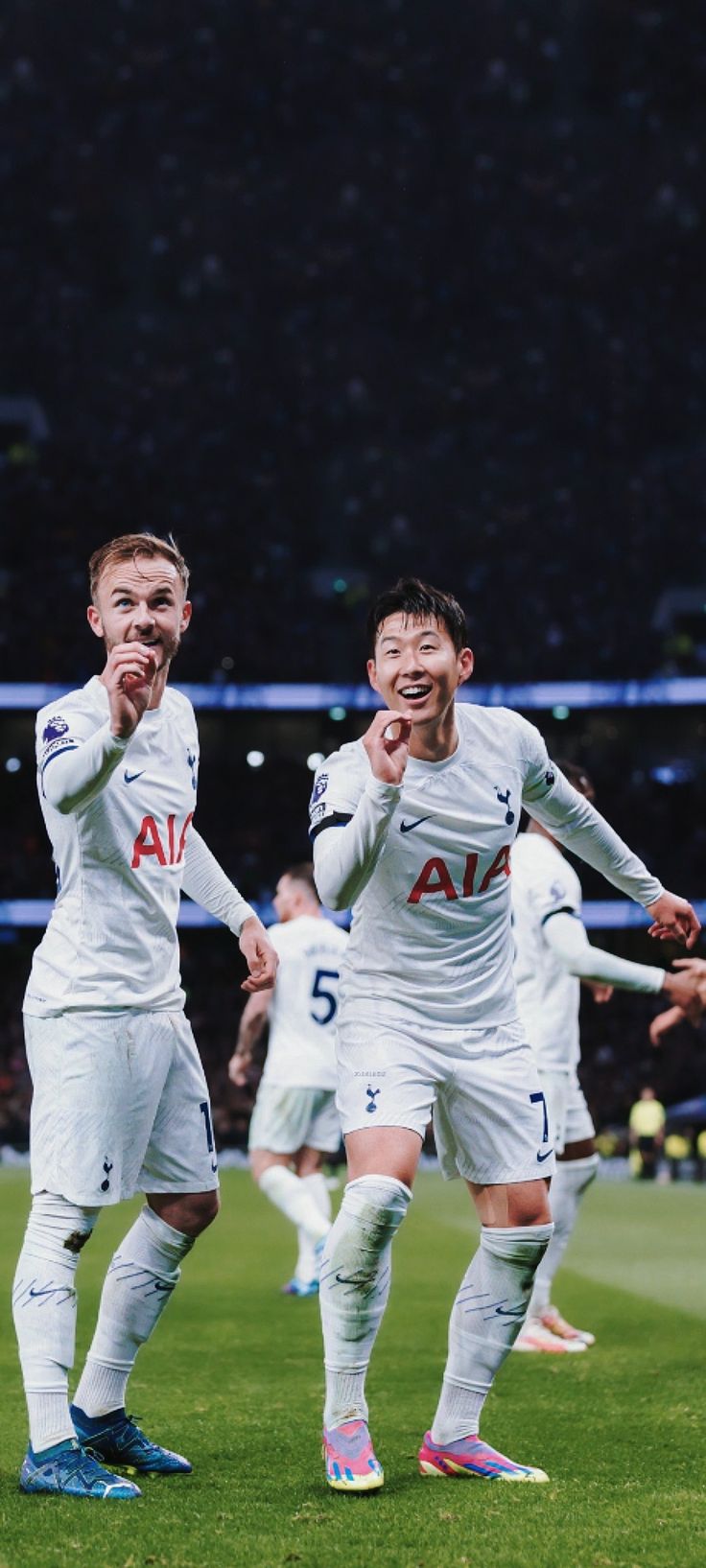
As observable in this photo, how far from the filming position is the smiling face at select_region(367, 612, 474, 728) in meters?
4.75

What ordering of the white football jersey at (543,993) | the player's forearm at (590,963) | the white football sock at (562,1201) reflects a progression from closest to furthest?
1. the player's forearm at (590,963)
2. the white football jersey at (543,993)
3. the white football sock at (562,1201)

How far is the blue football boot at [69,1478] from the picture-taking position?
14.7 feet

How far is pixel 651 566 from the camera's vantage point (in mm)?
51969

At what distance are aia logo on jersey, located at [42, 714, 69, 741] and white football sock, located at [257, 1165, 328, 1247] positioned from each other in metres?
6.03

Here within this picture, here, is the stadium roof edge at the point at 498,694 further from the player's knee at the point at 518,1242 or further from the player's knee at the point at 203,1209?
the player's knee at the point at 518,1242

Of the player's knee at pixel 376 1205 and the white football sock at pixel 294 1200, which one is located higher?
the player's knee at pixel 376 1205

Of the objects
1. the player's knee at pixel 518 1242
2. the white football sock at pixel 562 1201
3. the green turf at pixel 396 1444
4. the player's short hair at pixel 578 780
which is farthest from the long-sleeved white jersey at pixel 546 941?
the player's knee at pixel 518 1242

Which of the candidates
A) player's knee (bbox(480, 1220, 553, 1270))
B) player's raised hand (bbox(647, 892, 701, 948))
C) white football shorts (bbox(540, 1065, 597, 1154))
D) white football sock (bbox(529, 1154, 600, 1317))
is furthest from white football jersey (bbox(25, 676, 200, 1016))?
white football sock (bbox(529, 1154, 600, 1317))

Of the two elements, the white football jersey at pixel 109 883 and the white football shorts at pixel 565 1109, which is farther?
the white football shorts at pixel 565 1109

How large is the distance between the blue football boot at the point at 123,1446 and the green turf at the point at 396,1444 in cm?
12

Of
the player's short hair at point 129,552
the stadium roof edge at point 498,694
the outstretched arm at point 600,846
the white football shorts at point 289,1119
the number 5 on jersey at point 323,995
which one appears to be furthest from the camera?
the stadium roof edge at point 498,694

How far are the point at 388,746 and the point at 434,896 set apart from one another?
616mm

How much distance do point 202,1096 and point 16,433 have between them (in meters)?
55.2

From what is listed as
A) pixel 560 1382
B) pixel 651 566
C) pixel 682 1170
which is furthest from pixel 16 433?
pixel 560 1382
